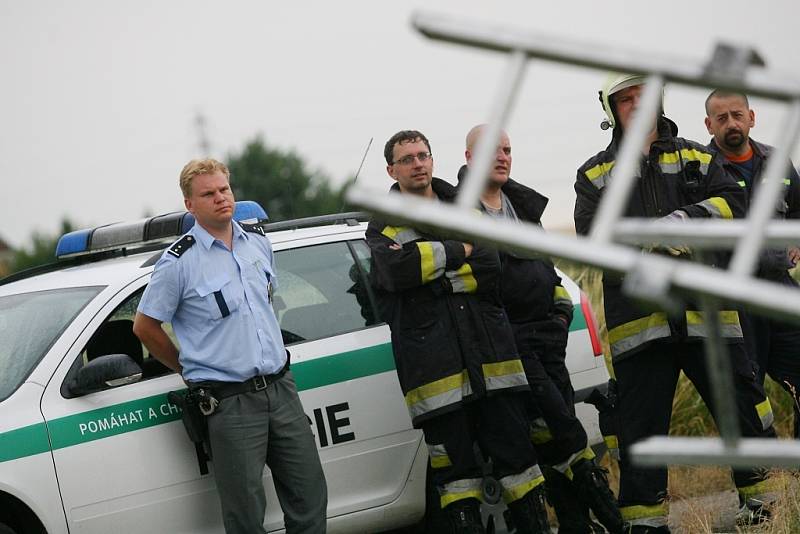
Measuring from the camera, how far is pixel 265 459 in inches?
197

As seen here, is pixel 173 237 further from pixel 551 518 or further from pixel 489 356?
pixel 551 518

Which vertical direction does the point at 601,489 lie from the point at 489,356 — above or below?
below

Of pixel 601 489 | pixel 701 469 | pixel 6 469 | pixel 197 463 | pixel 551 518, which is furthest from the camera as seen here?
pixel 701 469

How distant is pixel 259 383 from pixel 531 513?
141 cm

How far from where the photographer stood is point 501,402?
5406 mm

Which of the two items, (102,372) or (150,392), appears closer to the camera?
(102,372)

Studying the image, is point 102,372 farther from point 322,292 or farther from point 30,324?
point 322,292

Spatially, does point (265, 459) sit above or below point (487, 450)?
above

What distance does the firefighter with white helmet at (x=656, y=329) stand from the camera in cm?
517

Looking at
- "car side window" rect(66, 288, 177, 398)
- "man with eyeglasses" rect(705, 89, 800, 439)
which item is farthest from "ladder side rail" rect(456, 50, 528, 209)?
"man with eyeglasses" rect(705, 89, 800, 439)

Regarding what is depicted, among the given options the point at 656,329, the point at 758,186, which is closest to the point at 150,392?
the point at 656,329

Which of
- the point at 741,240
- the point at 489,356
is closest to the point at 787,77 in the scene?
the point at 741,240

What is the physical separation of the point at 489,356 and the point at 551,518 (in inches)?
61.5

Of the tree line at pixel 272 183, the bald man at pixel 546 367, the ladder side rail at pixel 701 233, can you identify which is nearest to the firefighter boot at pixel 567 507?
the bald man at pixel 546 367
